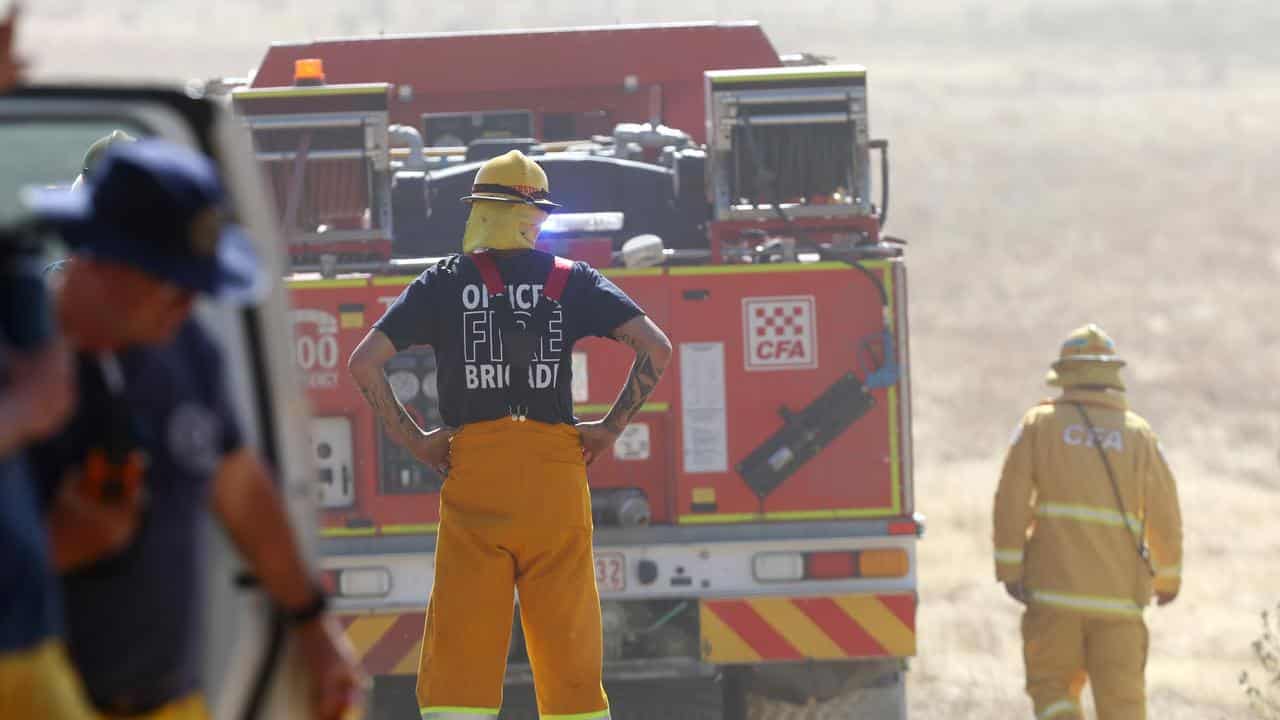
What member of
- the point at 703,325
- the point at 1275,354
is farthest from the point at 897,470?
the point at 1275,354

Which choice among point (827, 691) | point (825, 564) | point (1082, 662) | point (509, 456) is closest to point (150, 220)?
point (509, 456)

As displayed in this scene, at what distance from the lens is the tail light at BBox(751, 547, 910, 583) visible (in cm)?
749

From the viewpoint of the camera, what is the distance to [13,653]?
288 centimetres

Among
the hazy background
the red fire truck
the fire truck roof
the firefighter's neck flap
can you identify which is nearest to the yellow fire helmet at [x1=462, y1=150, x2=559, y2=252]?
the firefighter's neck flap

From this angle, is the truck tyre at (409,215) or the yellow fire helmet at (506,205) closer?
the yellow fire helmet at (506,205)

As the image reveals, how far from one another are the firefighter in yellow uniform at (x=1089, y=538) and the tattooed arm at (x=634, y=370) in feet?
6.55

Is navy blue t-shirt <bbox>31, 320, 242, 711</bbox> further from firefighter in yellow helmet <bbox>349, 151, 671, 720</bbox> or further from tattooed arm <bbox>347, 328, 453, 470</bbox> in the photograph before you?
tattooed arm <bbox>347, 328, 453, 470</bbox>

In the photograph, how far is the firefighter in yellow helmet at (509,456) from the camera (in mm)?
6000

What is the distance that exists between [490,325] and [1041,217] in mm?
34603

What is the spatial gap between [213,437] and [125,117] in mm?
574

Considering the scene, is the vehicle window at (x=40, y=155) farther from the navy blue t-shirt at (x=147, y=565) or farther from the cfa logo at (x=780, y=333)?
the navy blue t-shirt at (x=147, y=565)

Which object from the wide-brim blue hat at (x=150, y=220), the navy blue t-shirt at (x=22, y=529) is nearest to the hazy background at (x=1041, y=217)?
the wide-brim blue hat at (x=150, y=220)

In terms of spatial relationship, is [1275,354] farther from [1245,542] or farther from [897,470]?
[897,470]

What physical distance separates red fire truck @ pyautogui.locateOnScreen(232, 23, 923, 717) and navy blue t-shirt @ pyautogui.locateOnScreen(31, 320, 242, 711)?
14.0 feet
